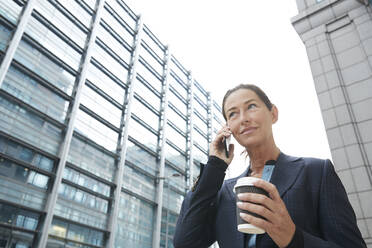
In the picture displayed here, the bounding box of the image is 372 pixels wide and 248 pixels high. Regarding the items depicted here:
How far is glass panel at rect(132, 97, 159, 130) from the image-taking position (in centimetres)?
3363

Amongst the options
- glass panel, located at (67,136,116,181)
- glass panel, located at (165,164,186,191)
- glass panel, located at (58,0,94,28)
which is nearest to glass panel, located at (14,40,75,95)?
glass panel, located at (67,136,116,181)

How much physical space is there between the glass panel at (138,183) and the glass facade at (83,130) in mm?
107

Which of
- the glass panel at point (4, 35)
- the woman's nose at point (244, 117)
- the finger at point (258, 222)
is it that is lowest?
the finger at point (258, 222)

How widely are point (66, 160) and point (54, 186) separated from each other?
8.68ft

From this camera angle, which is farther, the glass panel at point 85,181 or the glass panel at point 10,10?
the glass panel at point 85,181

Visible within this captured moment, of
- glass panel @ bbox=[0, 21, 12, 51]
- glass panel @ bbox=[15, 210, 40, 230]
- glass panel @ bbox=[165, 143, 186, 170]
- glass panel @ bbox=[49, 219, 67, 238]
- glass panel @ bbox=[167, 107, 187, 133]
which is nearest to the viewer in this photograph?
glass panel @ bbox=[15, 210, 40, 230]

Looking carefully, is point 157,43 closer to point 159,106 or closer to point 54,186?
point 159,106

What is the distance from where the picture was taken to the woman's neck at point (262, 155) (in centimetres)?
154

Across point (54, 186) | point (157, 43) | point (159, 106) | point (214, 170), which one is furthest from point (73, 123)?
point (214, 170)

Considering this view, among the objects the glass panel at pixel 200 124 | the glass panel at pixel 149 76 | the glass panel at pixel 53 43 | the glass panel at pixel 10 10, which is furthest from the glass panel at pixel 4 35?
the glass panel at pixel 200 124

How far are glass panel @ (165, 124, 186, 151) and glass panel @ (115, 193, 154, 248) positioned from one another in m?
10.4

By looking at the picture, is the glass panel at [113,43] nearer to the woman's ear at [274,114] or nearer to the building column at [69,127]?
the building column at [69,127]

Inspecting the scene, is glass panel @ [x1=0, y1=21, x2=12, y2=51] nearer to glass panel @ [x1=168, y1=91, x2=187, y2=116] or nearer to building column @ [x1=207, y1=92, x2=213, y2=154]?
glass panel @ [x1=168, y1=91, x2=187, y2=116]

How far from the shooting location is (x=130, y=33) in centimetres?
3662
